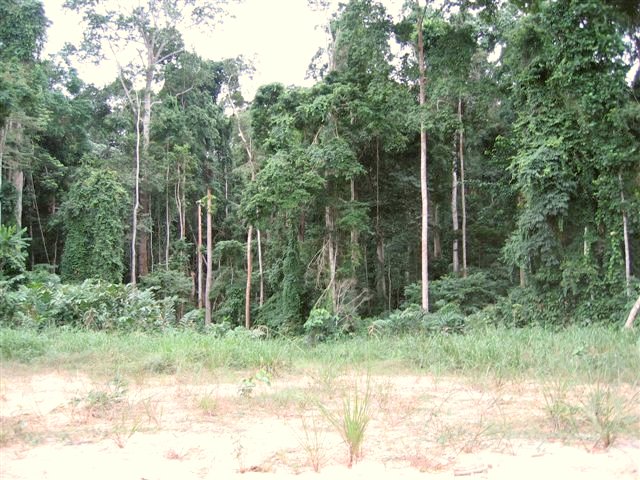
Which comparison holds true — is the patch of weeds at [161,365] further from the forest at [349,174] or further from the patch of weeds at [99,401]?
the forest at [349,174]

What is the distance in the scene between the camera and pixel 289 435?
13.7ft

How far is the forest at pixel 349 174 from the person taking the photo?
1397 centimetres

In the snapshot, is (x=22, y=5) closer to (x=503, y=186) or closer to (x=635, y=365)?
(x=503, y=186)

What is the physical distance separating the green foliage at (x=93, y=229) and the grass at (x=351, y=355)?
55.4 feet

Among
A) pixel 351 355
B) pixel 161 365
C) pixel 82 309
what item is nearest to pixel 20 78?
pixel 82 309

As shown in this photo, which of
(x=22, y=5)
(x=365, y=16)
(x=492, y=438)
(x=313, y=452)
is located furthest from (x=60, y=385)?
(x=22, y=5)

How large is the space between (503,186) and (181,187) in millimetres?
18192

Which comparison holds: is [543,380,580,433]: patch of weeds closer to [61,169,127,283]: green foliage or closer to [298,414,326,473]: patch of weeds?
[298,414,326,473]: patch of weeds

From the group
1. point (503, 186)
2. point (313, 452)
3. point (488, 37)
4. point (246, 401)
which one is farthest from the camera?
point (488, 37)

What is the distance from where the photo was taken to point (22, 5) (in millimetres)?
24812

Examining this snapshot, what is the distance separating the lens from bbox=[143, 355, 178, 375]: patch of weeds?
23.1 ft

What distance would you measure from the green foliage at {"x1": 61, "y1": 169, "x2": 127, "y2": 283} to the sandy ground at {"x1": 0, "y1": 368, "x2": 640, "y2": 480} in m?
20.2

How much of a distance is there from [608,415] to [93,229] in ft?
81.9

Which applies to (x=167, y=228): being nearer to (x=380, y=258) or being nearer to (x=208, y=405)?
(x=380, y=258)
